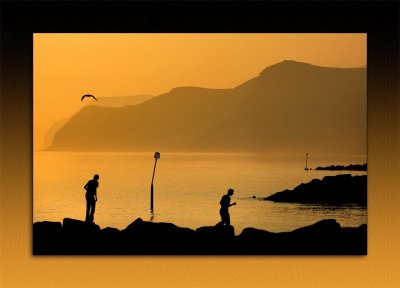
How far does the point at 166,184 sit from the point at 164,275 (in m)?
0.64

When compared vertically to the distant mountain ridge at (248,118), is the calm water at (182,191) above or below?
below

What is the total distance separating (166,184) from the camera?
4496 millimetres

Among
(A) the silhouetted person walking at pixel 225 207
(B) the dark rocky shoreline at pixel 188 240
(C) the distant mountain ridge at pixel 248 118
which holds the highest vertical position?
(C) the distant mountain ridge at pixel 248 118

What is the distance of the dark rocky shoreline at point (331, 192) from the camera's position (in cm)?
445

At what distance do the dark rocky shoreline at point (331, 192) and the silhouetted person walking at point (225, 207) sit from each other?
265 mm

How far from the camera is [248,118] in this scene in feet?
15.1

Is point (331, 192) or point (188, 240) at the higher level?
point (331, 192)

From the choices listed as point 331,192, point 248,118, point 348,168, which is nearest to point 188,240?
point 248,118

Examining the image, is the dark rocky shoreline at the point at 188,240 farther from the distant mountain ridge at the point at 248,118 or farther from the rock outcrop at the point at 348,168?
the distant mountain ridge at the point at 248,118

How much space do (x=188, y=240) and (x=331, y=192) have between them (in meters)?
1.09

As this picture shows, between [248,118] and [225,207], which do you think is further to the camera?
[248,118]

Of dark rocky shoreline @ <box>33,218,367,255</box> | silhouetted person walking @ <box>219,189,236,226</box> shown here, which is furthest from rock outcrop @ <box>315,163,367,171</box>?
silhouetted person walking @ <box>219,189,236,226</box>

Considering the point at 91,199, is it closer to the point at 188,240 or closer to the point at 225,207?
the point at 188,240

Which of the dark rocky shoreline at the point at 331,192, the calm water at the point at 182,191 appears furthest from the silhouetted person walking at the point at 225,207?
the dark rocky shoreline at the point at 331,192
